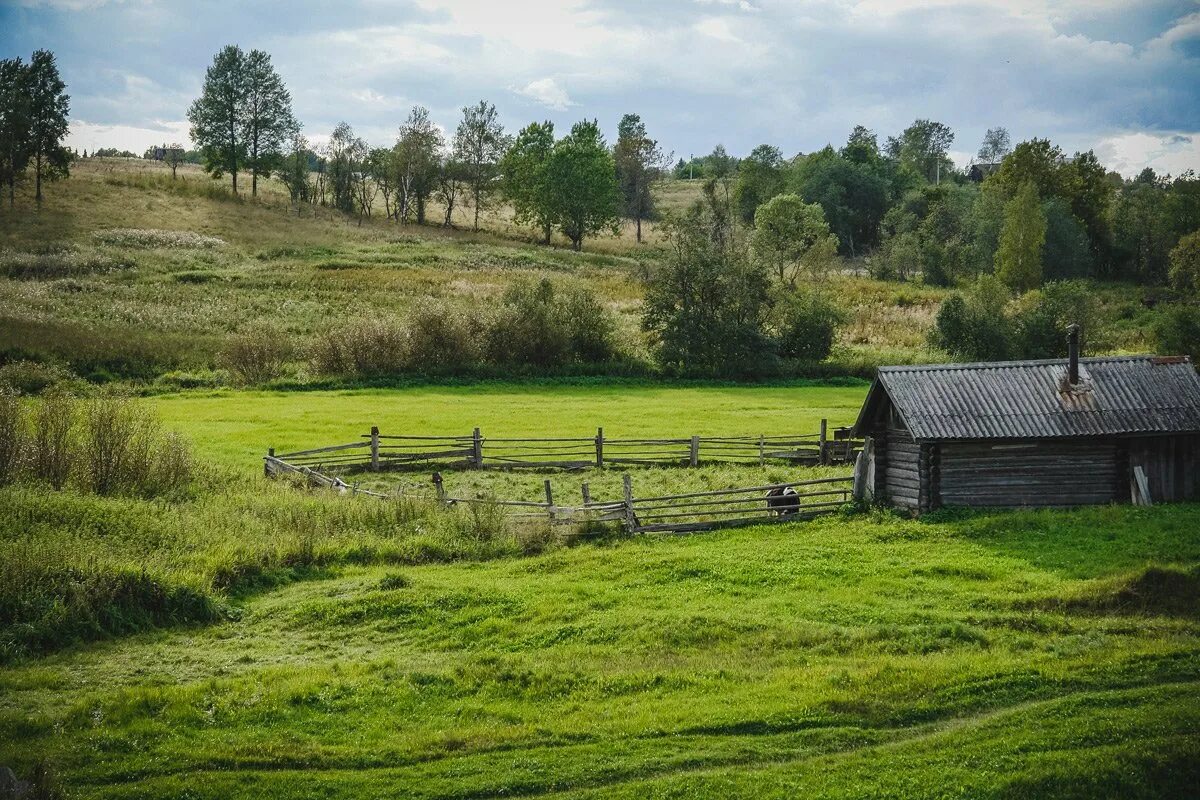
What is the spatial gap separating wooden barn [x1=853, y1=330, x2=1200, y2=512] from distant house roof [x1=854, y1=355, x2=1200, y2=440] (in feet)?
0.13

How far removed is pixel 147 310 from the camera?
67.9m

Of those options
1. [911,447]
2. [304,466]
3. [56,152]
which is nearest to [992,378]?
[911,447]

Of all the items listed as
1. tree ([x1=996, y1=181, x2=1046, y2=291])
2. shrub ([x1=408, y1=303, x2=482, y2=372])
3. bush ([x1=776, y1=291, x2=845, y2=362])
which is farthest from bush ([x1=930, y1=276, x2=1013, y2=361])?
shrub ([x1=408, y1=303, x2=482, y2=372])

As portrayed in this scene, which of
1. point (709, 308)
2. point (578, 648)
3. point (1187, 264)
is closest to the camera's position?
point (578, 648)

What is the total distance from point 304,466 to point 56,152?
229ft

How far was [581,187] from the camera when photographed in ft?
373

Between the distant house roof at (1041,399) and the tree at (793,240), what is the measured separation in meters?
39.6

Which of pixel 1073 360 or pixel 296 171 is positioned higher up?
pixel 296 171

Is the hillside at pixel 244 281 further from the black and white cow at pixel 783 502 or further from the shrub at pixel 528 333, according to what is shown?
the black and white cow at pixel 783 502

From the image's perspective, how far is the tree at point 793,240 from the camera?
263 ft

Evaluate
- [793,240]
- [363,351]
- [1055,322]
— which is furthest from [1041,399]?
[793,240]

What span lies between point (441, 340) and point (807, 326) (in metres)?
23.3

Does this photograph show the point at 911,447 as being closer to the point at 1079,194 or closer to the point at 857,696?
the point at 857,696

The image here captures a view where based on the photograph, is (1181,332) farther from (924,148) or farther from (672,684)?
(924,148)
